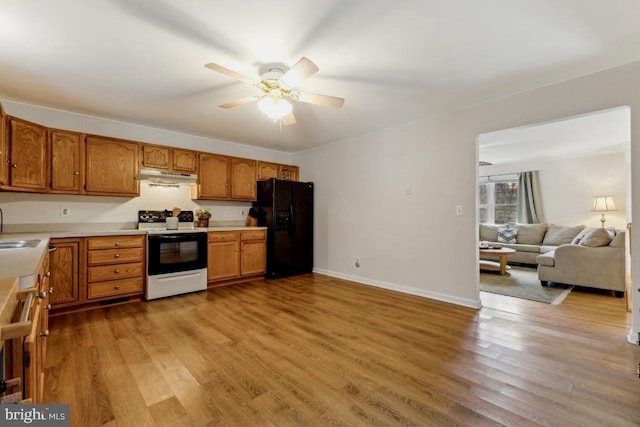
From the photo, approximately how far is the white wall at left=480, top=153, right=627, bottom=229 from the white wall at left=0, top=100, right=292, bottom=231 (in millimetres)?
6921

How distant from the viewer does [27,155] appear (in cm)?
300

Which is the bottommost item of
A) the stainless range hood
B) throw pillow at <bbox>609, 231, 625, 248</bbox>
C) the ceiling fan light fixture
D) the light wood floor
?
the light wood floor

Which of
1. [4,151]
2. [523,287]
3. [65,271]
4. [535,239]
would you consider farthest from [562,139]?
[4,151]

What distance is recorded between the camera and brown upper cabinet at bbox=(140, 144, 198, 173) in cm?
390

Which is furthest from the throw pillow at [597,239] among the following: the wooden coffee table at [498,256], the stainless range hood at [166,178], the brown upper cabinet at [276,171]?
the stainless range hood at [166,178]

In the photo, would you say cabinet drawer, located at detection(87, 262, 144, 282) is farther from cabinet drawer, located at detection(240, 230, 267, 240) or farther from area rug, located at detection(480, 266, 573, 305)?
area rug, located at detection(480, 266, 573, 305)

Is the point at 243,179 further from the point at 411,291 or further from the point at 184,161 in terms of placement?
the point at 411,291

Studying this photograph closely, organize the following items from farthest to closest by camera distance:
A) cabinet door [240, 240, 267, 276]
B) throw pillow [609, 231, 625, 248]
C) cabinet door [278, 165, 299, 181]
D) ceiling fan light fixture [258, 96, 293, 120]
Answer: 1. cabinet door [278, 165, 299, 181]
2. cabinet door [240, 240, 267, 276]
3. throw pillow [609, 231, 625, 248]
4. ceiling fan light fixture [258, 96, 293, 120]

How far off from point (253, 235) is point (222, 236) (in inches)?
20.7

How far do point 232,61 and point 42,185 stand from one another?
8.83ft

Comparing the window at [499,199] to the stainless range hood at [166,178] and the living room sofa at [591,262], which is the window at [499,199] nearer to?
the living room sofa at [591,262]

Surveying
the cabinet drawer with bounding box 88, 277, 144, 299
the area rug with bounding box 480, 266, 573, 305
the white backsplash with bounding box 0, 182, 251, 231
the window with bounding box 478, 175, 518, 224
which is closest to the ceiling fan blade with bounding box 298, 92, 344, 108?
the white backsplash with bounding box 0, 182, 251, 231

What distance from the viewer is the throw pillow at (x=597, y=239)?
155 inches

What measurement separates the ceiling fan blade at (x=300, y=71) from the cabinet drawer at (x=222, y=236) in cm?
265
